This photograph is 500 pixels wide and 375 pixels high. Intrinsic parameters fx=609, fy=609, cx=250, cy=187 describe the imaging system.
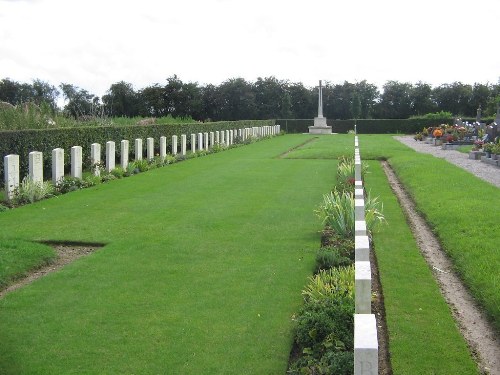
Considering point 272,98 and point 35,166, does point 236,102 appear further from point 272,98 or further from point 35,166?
A: point 35,166

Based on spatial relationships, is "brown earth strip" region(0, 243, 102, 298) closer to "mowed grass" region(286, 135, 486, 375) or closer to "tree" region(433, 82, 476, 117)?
"mowed grass" region(286, 135, 486, 375)

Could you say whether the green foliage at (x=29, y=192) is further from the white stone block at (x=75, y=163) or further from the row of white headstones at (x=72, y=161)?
the white stone block at (x=75, y=163)

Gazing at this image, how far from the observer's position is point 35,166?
1065 centimetres

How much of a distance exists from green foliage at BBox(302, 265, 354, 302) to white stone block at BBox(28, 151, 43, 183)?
7.03m

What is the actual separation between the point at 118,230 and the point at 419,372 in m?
4.78

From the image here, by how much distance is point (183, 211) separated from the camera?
9078mm

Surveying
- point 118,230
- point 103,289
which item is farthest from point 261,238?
point 103,289

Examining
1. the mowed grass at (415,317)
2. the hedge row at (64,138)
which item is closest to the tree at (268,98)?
the hedge row at (64,138)

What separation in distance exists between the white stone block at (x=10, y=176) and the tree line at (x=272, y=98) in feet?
136

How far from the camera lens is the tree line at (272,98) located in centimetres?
5406

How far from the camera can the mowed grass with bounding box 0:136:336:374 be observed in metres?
3.86

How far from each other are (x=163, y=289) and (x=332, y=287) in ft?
4.90

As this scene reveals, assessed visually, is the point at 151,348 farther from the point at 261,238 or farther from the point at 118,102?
the point at 118,102

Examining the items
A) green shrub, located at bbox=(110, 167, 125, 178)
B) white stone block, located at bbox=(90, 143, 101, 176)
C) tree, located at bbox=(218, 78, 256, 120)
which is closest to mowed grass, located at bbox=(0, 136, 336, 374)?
white stone block, located at bbox=(90, 143, 101, 176)
